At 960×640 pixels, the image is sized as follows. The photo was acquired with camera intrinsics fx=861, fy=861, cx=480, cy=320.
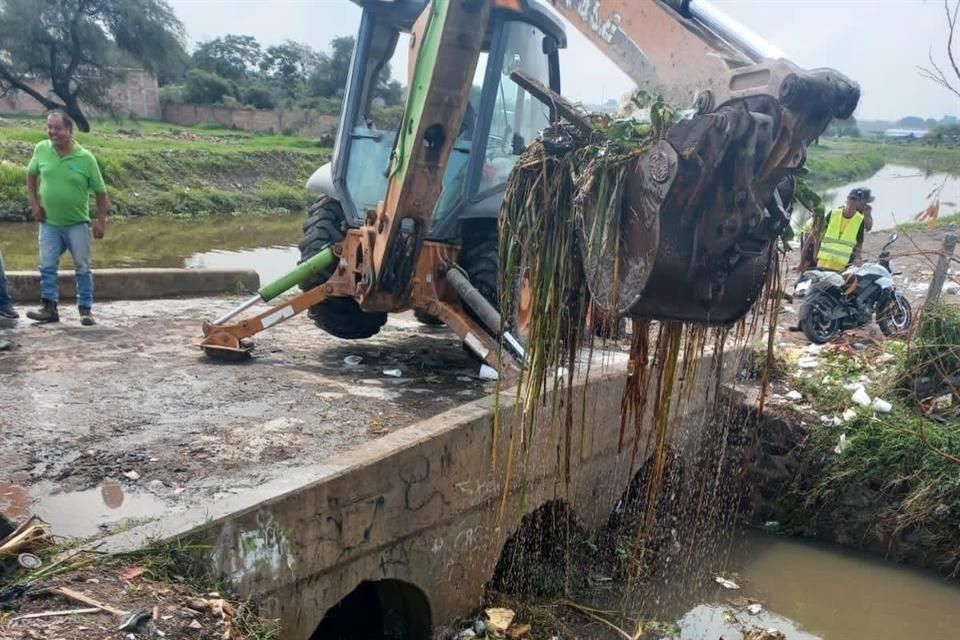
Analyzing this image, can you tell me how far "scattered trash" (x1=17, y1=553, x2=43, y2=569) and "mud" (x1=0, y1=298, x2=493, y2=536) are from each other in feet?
1.35

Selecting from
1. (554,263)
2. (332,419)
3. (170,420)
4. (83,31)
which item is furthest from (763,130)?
(83,31)

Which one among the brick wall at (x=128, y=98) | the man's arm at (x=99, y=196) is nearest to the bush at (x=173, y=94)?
the brick wall at (x=128, y=98)

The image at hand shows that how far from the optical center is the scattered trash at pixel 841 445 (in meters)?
6.80

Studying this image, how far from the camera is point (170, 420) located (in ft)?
16.4

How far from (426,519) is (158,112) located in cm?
4118

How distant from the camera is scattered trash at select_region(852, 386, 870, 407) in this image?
7008 millimetres

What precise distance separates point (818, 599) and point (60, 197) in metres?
6.43

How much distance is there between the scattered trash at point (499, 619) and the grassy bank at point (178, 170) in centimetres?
1711

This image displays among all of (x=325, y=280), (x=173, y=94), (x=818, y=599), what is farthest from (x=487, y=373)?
(x=173, y=94)

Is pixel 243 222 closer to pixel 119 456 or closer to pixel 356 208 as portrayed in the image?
pixel 356 208

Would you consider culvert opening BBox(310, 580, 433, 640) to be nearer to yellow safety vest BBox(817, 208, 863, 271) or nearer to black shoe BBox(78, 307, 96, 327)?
black shoe BBox(78, 307, 96, 327)

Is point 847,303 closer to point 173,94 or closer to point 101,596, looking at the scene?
point 101,596

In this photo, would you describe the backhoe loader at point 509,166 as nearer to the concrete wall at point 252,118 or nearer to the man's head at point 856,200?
the man's head at point 856,200

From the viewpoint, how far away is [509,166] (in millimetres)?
6266
